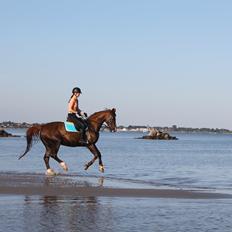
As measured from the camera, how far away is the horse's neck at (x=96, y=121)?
22167 millimetres

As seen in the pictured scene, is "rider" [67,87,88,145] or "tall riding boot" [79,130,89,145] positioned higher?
"rider" [67,87,88,145]

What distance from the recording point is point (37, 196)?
15.4m

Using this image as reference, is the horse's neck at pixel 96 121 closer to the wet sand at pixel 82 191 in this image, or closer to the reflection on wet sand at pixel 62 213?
→ the wet sand at pixel 82 191

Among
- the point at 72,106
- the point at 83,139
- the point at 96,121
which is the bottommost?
Result: the point at 83,139

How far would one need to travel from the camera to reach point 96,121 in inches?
877

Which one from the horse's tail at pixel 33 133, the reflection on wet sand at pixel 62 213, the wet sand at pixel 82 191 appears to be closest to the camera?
the reflection on wet sand at pixel 62 213

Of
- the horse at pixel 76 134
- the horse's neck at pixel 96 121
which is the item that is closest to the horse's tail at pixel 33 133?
the horse at pixel 76 134

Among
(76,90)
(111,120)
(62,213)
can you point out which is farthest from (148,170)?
(62,213)

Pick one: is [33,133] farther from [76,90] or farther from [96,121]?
[76,90]

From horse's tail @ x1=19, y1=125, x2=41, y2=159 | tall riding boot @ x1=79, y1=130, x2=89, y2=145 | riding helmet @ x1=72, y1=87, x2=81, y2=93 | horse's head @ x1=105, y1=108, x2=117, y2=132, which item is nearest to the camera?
riding helmet @ x1=72, y1=87, x2=81, y2=93

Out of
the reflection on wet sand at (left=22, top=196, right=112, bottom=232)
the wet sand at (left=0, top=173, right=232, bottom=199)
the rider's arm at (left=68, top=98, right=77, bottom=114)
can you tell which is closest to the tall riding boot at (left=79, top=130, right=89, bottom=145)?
the rider's arm at (left=68, top=98, right=77, bottom=114)

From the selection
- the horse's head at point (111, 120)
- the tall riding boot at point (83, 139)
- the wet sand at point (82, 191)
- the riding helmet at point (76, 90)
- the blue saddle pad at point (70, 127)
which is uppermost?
the riding helmet at point (76, 90)

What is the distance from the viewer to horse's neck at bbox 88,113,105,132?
22167 mm

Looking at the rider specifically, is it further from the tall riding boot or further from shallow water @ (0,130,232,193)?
shallow water @ (0,130,232,193)
